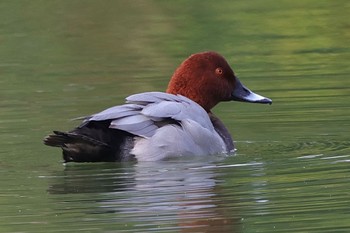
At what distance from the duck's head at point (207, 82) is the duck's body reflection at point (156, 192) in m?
1.34

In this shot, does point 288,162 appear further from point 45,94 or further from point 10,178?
point 45,94

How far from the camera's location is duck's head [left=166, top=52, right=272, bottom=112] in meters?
11.3

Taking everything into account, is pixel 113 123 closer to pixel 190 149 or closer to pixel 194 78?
pixel 190 149

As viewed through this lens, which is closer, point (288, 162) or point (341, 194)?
point (341, 194)

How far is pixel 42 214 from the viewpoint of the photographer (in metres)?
8.49

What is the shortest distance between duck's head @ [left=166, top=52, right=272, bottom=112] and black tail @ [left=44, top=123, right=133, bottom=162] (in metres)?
1.35

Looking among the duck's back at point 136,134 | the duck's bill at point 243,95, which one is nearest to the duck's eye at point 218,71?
the duck's bill at point 243,95

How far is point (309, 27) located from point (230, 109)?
17.3 ft

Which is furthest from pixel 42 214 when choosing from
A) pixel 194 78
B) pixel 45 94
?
pixel 45 94

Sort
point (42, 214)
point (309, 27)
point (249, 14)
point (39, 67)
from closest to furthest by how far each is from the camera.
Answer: point (42, 214) < point (39, 67) < point (309, 27) < point (249, 14)

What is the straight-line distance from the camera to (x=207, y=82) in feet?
37.6

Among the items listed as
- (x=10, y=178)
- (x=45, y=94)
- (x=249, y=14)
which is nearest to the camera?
(x=10, y=178)

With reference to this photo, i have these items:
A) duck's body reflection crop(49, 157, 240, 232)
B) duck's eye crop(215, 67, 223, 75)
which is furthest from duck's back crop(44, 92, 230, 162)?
duck's eye crop(215, 67, 223, 75)

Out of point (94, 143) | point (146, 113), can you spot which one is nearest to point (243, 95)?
point (146, 113)
